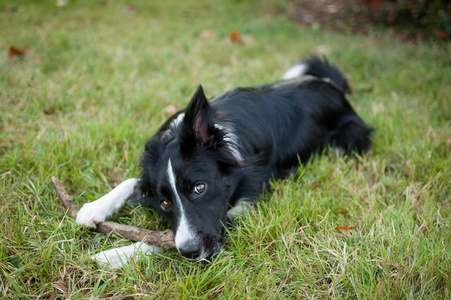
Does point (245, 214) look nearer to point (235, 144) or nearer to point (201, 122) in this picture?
point (235, 144)

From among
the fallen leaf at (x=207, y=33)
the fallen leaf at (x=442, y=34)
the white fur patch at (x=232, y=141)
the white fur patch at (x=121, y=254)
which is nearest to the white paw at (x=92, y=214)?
the white fur patch at (x=121, y=254)

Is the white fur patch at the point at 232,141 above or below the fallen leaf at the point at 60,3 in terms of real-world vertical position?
below

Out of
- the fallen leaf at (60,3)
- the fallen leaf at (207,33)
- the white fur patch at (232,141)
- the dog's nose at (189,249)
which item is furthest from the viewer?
the fallen leaf at (60,3)

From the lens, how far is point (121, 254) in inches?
90.1

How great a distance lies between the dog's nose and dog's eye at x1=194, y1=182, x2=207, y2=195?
382 mm

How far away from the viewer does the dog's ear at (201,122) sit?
2.32 meters

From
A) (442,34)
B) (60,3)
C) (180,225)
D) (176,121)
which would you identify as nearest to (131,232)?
(180,225)

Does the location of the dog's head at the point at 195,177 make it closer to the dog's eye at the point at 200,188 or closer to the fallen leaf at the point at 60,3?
the dog's eye at the point at 200,188

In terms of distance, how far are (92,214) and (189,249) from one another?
2.85ft

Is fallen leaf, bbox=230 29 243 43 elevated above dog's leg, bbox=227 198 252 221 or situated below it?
above

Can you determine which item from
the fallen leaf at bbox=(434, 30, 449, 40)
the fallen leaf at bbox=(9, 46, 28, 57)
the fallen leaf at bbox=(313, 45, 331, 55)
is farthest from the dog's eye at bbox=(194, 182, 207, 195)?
the fallen leaf at bbox=(434, 30, 449, 40)

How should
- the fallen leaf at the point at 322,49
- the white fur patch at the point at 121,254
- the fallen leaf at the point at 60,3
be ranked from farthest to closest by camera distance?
the fallen leaf at the point at 60,3
the fallen leaf at the point at 322,49
the white fur patch at the point at 121,254

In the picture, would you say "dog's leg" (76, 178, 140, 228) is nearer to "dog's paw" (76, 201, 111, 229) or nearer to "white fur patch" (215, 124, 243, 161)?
"dog's paw" (76, 201, 111, 229)

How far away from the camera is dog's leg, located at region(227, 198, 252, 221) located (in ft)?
8.82
